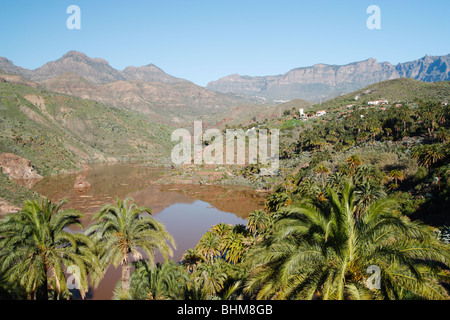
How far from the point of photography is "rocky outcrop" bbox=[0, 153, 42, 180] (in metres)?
60.3

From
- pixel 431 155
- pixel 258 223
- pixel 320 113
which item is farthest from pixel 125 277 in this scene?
pixel 320 113

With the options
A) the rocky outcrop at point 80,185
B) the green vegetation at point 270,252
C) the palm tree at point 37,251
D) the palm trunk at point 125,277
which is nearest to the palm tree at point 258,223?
the green vegetation at point 270,252

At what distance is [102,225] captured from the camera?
11.8 metres

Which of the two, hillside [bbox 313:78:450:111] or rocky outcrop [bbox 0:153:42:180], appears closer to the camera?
rocky outcrop [bbox 0:153:42:180]

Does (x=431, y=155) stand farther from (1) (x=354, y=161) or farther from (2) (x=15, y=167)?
(2) (x=15, y=167)

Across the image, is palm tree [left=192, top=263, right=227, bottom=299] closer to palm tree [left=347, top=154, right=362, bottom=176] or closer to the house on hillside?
palm tree [left=347, top=154, right=362, bottom=176]

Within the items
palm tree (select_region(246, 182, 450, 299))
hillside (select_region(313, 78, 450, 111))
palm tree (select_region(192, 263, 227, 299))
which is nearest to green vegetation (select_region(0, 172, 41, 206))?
palm tree (select_region(192, 263, 227, 299))

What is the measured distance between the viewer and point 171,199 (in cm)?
5394

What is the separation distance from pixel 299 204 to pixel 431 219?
85.1 feet

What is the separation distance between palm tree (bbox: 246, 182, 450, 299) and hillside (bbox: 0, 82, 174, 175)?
268 ft

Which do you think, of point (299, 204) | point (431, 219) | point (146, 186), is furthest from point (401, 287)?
point (146, 186)

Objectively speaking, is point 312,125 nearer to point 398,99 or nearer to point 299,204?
point 398,99

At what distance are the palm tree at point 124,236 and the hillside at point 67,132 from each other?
73.3 meters

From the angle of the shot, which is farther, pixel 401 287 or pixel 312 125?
pixel 312 125
